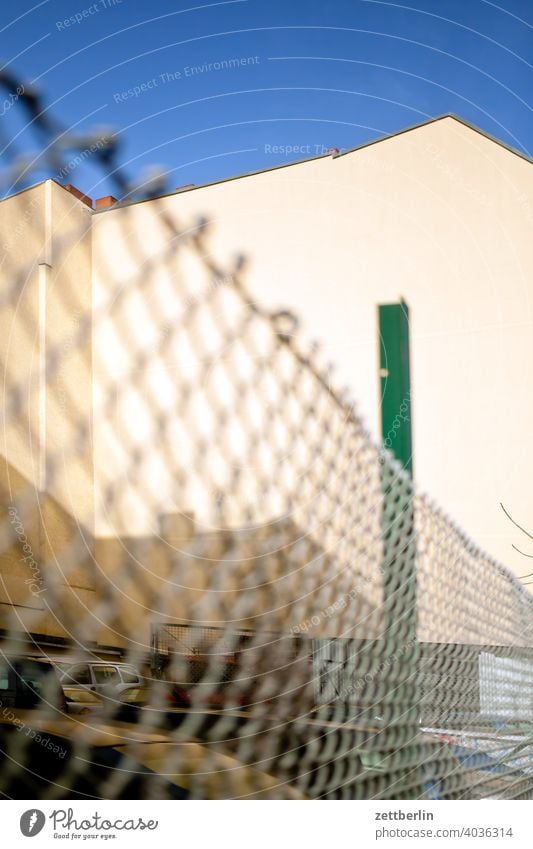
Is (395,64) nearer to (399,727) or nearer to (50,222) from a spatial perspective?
(50,222)

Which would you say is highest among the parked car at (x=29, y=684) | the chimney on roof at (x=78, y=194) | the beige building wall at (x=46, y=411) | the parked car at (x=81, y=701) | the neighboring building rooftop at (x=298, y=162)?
the neighboring building rooftop at (x=298, y=162)

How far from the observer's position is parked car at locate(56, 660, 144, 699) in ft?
1.36

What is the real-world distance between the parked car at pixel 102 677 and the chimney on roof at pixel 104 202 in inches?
10.2

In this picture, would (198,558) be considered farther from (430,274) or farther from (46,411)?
(430,274)

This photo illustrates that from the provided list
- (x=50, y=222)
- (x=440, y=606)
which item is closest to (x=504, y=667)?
(x=440, y=606)

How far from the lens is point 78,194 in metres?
0.47

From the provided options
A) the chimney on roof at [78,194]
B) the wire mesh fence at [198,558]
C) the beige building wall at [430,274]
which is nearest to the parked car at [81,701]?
the wire mesh fence at [198,558]

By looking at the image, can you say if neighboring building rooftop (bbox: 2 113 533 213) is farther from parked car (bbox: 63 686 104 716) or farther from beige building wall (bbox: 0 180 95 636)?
parked car (bbox: 63 686 104 716)

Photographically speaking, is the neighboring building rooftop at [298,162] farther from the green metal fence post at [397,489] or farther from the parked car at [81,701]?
the parked car at [81,701]

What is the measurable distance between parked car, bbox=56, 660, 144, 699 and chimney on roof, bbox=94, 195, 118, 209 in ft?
0.85

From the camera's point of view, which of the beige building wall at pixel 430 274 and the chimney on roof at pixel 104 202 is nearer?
the chimney on roof at pixel 104 202

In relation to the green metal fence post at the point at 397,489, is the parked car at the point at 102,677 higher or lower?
lower

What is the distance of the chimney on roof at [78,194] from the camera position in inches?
18.4
